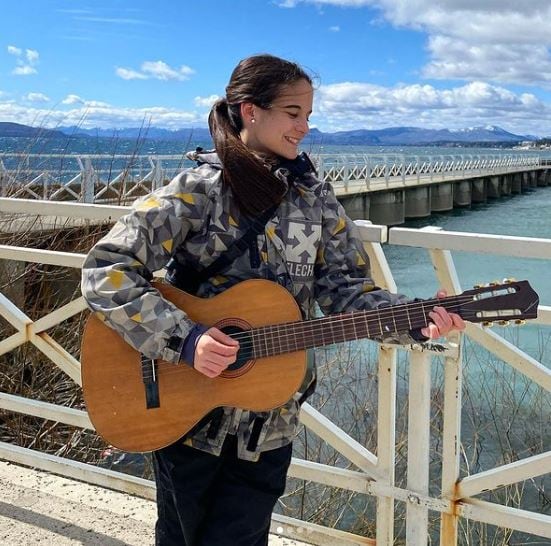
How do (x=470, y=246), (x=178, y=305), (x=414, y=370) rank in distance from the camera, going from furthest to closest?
(x=414, y=370)
(x=470, y=246)
(x=178, y=305)

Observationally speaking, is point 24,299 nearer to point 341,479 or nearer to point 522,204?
point 341,479

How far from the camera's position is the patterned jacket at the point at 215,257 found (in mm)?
1567

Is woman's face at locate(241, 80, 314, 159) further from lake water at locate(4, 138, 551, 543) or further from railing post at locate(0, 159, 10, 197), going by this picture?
railing post at locate(0, 159, 10, 197)

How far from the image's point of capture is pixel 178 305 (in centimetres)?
168

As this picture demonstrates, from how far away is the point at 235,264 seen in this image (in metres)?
1.65

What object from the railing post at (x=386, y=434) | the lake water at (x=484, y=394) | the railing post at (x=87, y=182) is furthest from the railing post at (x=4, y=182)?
the railing post at (x=87, y=182)

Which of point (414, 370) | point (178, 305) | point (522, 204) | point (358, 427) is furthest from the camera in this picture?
point (522, 204)

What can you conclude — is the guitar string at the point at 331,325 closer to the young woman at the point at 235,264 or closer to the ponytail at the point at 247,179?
the young woman at the point at 235,264

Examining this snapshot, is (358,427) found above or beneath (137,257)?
beneath

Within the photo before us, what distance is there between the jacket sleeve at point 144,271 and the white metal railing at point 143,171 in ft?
1.39

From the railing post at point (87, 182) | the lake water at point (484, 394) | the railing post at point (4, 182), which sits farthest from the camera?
the railing post at point (87, 182)

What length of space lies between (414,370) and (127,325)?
95 cm

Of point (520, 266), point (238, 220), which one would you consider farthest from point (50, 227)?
point (520, 266)

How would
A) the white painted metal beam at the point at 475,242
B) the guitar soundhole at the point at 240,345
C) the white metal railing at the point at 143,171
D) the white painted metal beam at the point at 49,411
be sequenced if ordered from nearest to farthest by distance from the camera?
the guitar soundhole at the point at 240,345 → the white painted metal beam at the point at 475,242 → the white painted metal beam at the point at 49,411 → the white metal railing at the point at 143,171
